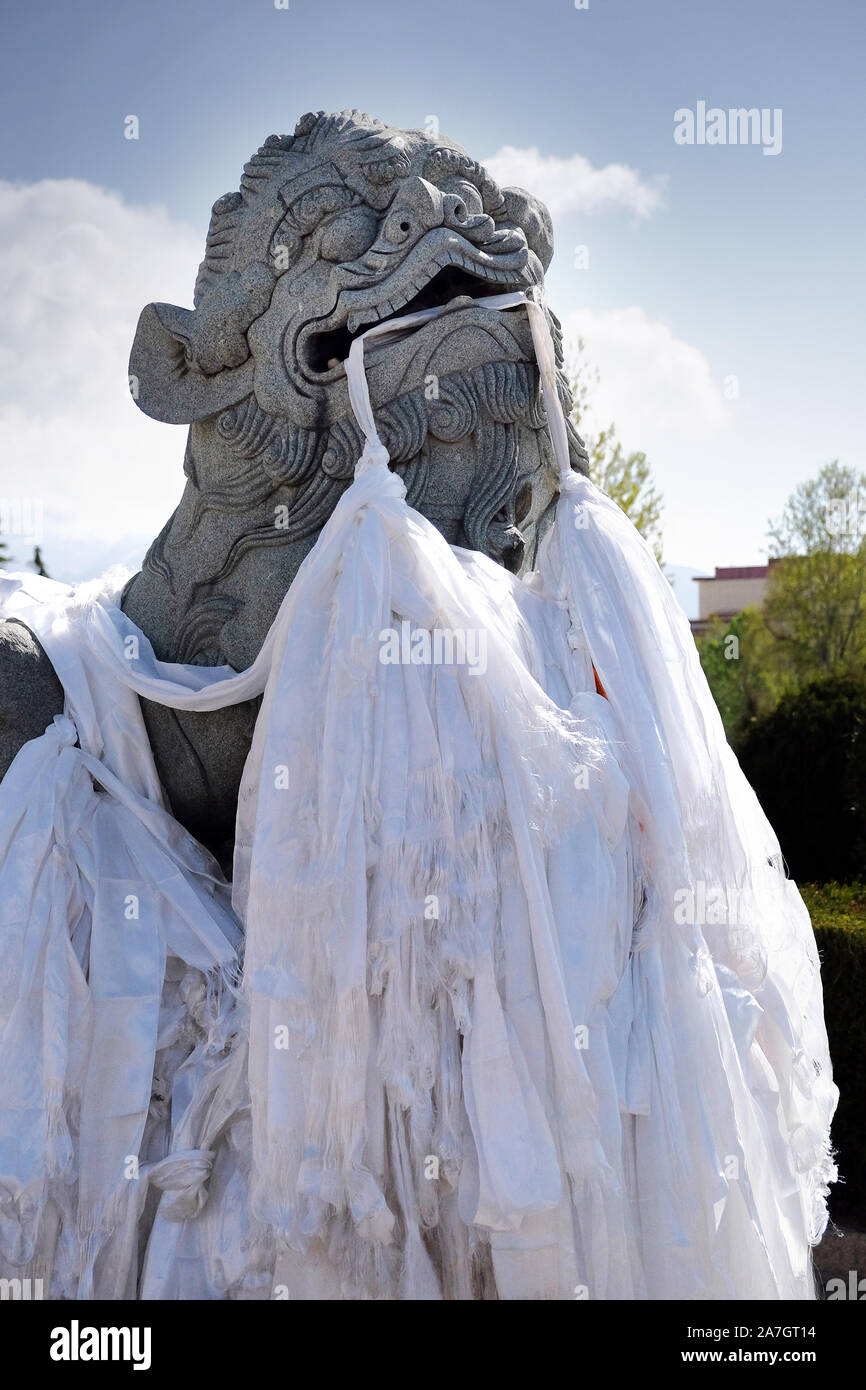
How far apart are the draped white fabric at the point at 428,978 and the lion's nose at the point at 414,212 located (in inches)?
7.9

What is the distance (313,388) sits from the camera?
3354 mm

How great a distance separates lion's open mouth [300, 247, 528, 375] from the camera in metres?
3.29

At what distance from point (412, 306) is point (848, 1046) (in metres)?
2.98

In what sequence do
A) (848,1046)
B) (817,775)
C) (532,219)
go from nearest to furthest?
(532,219)
(848,1046)
(817,775)

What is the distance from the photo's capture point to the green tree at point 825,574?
2056 centimetres

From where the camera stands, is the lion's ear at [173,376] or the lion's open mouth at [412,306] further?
the lion's ear at [173,376]

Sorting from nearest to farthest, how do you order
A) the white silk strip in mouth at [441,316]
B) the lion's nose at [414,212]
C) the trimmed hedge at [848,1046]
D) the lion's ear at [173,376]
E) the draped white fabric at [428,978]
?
1. the draped white fabric at [428,978]
2. the white silk strip in mouth at [441,316]
3. the lion's nose at [414,212]
4. the lion's ear at [173,376]
5. the trimmed hedge at [848,1046]

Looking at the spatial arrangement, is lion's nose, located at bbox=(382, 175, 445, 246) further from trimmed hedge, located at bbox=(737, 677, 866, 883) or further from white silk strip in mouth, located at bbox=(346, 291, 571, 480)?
trimmed hedge, located at bbox=(737, 677, 866, 883)

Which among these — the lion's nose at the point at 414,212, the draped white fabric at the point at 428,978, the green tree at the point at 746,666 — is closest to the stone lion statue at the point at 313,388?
the lion's nose at the point at 414,212

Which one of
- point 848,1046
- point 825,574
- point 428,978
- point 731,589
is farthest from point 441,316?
point 731,589

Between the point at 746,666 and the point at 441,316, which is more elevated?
the point at 441,316

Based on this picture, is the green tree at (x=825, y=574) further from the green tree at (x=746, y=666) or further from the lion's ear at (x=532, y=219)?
the lion's ear at (x=532, y=219)

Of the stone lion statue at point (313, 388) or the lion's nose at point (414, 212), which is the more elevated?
the lion's nose at point (414, 212)

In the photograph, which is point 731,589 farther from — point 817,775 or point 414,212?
point 414,212
